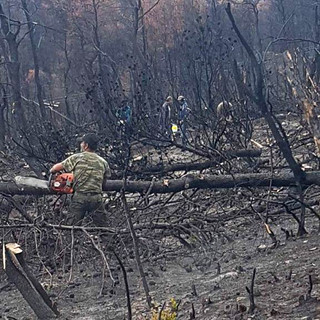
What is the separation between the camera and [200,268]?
5793 mm

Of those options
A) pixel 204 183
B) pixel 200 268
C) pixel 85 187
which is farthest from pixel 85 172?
pixel 200 268

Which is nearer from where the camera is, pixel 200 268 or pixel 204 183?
pixel 200 268

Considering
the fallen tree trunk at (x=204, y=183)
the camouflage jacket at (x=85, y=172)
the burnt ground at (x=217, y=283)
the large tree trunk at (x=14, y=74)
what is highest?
the large tree trunk at (x=14, y=74)

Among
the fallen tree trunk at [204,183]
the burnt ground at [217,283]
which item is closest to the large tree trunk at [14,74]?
the fallen tree trunk at [204,183]

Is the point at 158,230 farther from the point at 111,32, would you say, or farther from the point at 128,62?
the point at 111,32

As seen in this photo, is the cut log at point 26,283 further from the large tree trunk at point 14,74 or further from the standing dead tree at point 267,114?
the large tree trunk at point 14,74

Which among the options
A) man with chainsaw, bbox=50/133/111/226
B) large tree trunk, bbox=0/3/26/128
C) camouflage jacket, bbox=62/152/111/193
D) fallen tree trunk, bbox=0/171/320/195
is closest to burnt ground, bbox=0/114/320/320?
fallen tree trunk, bbox=0/171/320/195

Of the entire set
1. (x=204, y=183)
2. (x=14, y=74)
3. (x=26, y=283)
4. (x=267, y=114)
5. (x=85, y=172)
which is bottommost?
(x=26, y=283)

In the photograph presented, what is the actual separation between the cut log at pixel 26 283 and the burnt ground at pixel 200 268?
0.15 meters

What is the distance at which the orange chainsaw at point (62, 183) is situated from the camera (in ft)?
22.1

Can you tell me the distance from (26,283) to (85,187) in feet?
6.52

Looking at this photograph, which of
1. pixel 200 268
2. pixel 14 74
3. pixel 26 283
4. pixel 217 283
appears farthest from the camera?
pixel 14 74

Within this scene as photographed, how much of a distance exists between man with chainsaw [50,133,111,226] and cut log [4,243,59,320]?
67.7 inches

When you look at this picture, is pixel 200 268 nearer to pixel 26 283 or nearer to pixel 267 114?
pixel 267 114
